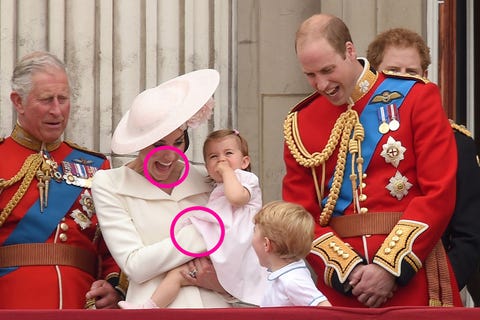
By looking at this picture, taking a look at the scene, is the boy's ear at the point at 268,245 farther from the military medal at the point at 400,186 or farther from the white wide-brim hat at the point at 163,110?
the white wide-brim hat at the point at 163,110

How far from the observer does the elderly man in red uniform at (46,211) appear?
6566 millimetres

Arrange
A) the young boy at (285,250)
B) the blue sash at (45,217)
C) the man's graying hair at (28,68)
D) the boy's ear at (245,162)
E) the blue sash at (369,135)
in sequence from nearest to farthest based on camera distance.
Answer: the young boy at (285,250), the blue sash at (369,135), the boy's ear at (245,162), the blue sash at (45,217), the man's graying hair at (28,68)

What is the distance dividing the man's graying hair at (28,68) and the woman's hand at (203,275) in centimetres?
107

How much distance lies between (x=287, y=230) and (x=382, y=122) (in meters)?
0.66

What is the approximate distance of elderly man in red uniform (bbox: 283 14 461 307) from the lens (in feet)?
19.7

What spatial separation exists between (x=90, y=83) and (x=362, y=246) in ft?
6.08

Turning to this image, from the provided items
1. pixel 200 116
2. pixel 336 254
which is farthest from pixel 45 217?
pixel 336 254

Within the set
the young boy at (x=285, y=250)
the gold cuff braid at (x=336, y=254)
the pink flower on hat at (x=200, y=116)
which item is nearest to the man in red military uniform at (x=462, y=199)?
the gold cuff braid at (x=336, y=254)

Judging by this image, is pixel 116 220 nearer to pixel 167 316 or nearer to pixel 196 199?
pixel 196 199

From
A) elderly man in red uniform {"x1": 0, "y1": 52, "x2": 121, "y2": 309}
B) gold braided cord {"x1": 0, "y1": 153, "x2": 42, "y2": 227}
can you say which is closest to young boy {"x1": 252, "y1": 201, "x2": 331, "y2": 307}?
elderly man in red uniform {"x1": 0, "y1": 52, "x2": 121, "y2": 309}

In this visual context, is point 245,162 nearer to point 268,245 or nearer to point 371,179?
point 371,179

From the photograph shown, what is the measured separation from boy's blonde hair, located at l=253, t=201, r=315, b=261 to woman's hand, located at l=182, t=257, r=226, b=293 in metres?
0.42

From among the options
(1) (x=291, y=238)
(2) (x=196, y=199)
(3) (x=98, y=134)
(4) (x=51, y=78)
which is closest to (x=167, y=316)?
(1) (x=291, y=238)

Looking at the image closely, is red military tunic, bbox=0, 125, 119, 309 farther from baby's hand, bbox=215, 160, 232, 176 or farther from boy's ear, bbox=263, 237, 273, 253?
boy's ear, bbox=263, 237, 273, 253
